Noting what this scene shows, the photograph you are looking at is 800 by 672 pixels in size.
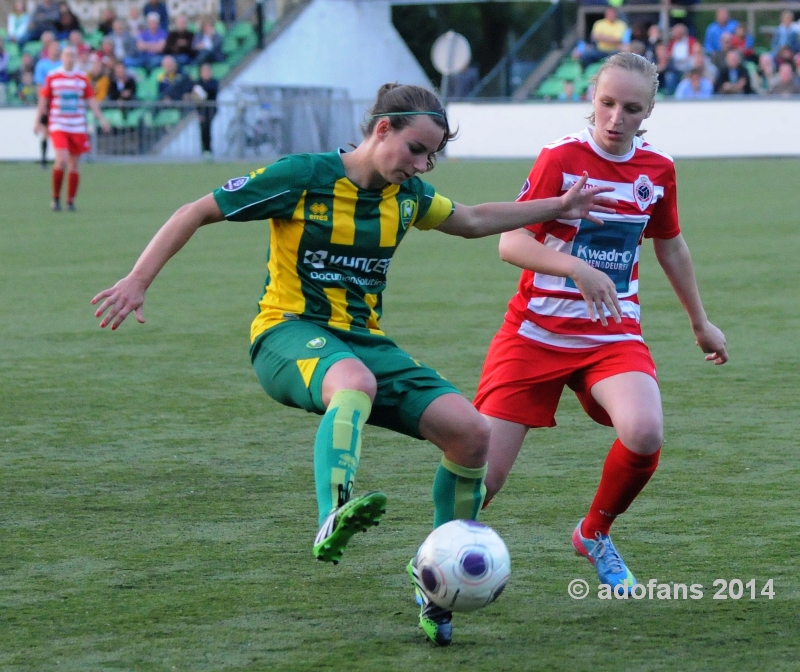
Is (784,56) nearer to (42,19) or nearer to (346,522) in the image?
(42,19)

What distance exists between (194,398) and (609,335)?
2.98 metres

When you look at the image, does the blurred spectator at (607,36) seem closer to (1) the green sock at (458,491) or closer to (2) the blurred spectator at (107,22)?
(2) the blurred spectator at (107,22)

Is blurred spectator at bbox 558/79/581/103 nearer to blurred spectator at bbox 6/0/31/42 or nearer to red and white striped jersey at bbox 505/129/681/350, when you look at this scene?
blurred spectator at bbox 6/0/31/42

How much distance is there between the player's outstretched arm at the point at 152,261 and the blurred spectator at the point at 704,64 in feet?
74.9

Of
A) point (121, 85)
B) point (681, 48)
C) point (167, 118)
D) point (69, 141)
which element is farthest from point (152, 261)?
point (121, 85)

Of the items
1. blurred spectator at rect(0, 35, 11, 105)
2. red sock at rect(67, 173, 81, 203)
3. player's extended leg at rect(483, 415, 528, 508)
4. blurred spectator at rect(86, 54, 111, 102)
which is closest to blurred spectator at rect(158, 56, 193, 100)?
blurred spectator at rect(86, 54, 111, 102)

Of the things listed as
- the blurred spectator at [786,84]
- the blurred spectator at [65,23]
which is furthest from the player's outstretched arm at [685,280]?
the blurred spectator at [65,23]

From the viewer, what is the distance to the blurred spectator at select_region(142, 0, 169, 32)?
30241mm

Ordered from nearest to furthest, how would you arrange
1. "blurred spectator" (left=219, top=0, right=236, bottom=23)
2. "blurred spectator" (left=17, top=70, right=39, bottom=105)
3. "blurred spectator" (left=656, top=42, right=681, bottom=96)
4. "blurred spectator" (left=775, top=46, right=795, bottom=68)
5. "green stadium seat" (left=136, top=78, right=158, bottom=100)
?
"blurred spectator" (left=775, top=46, right=795, bottom=68) → "blurred spectator" (left=656, top=42, right=681, bottom=96) → "blurred spectator" (left=17, top=70, right=39, bottom=105) → "green stadium seat" (left=136, top=78, right=158, bottom=100) → "blurred spectator" (left=219, top=0, right=236, bottom=23)

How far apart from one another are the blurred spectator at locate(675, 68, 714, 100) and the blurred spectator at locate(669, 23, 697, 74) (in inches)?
31.2

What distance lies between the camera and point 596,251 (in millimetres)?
4125

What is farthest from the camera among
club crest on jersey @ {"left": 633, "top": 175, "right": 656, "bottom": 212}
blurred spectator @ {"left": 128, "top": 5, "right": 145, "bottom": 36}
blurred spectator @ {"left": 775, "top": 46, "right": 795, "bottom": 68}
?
blurred spectator @ {"left": 128, "top": 5, "right": 145, "bottom": 36}

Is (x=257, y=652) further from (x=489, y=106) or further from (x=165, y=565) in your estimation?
(x=489, y=106)

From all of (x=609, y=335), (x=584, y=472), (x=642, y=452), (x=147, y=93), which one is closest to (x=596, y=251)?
(x=609, y=335)
